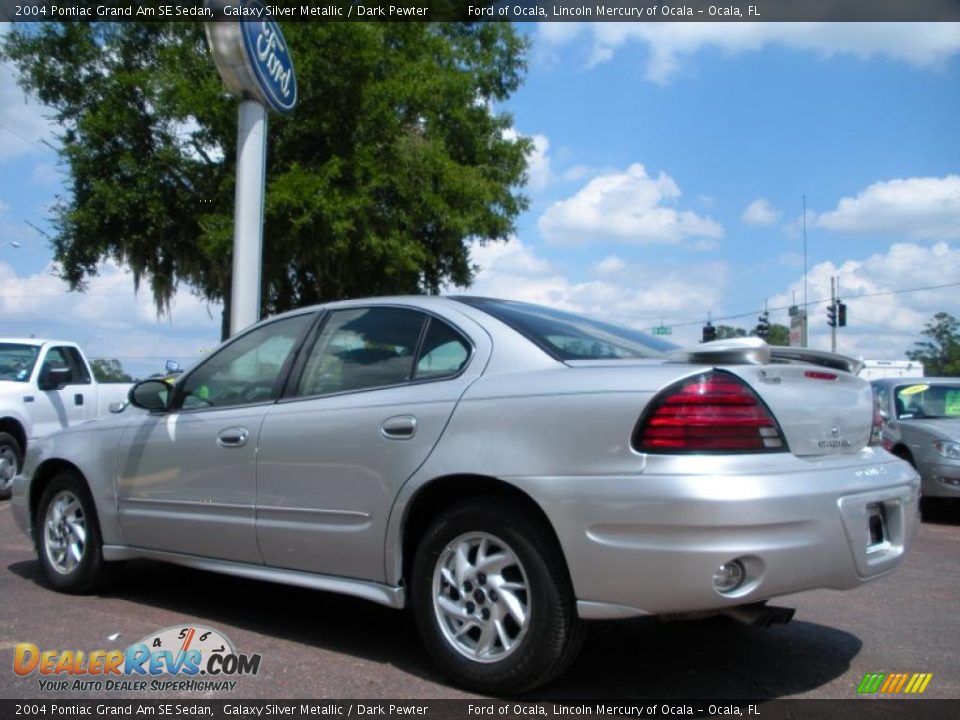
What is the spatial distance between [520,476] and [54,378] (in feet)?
27.1

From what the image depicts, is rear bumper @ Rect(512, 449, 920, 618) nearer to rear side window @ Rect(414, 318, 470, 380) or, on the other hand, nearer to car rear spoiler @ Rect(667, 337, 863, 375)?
car rear spoiler @ Rect(667, 337, 863, 375)

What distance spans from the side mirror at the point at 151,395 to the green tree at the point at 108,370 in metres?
7.13

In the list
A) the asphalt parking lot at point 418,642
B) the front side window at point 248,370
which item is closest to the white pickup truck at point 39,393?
the asphalt parking lot at point 418,642

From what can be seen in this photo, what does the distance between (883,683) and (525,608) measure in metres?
1.58

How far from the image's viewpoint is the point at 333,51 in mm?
16266

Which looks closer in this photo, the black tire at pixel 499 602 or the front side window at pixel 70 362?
the black tire at pixel 499 602

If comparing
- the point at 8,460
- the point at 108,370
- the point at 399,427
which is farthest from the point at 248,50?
the point at 399,427

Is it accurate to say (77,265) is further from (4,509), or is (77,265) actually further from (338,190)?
(4,509)

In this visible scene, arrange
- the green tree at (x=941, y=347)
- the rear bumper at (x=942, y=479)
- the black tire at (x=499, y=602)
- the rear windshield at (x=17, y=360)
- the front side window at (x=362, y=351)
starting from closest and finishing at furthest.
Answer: the black tire at (x=499, y=602) < the front side window at (x=362, y=351) < the rear bumper at (x=942, y=479) < the rear windshield at (x=17, y=360) < the green tree at (x=941, y=347)

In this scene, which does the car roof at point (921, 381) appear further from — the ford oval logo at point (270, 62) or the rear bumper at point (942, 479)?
the ford oval logo at point (270, 62)

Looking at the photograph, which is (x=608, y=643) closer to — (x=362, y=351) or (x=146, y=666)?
(x=362, y=351)

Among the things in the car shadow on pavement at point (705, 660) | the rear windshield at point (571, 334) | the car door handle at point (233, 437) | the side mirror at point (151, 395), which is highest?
the rear windshield at point (571, 334)

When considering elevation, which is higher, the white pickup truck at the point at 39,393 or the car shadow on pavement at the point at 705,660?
the white pickup truck at the point at 39,393

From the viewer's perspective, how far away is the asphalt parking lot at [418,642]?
12.4ft
